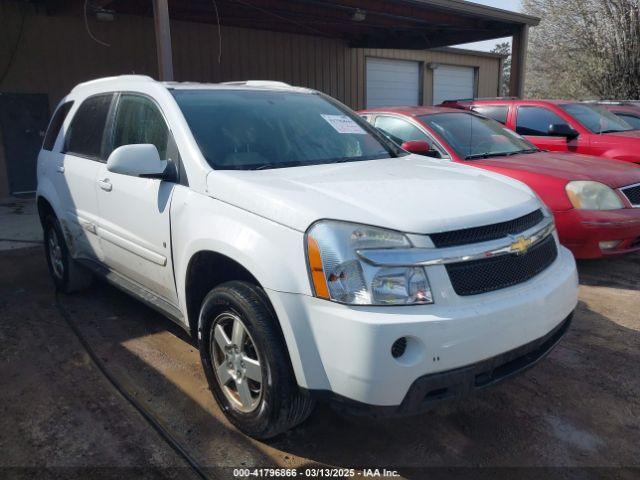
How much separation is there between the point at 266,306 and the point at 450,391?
0.88m

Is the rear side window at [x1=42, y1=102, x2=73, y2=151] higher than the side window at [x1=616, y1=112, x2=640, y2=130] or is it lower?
higher

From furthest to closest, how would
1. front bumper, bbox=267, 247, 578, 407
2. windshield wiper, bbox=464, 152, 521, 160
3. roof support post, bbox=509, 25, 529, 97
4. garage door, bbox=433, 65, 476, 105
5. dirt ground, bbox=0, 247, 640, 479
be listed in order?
garage door, bbox=433, 65, 476, 105 → roof support post, bbox=509, 25, 529, 97 → windshield wiper, bbox=464, 152, 521, 160 → dirt ground, bbox=0, 247, 640, 479 → front bumper, bbox=267, 247, 578, 407

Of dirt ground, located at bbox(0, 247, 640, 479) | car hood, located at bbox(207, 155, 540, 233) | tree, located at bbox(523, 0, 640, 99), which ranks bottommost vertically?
dirt ground, located at bbox(0, 247, 640, 479)

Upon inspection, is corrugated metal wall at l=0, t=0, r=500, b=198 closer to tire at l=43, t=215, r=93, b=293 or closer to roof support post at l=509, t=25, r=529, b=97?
roof support post at l=509, t=25, r=529, b=97

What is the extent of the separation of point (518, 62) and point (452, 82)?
6.28 metres

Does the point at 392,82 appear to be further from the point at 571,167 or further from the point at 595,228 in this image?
the point at 595,228

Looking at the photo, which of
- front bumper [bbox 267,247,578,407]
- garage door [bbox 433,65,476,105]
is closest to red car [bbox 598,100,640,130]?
garage door [bbox 433,65,476,105]

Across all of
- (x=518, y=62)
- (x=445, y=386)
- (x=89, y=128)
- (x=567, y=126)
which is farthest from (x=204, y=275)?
(x=518, y=62)

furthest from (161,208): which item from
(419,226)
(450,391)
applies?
(450,391)

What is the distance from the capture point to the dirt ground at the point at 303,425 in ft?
8.40

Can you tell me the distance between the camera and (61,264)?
4.81 m

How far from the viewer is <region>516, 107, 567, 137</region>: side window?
7.14 meters

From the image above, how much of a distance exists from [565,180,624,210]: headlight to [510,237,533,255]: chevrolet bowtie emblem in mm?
2586

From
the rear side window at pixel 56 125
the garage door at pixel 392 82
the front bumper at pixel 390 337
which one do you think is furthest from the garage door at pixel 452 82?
the front bumper at pixel 390 337
